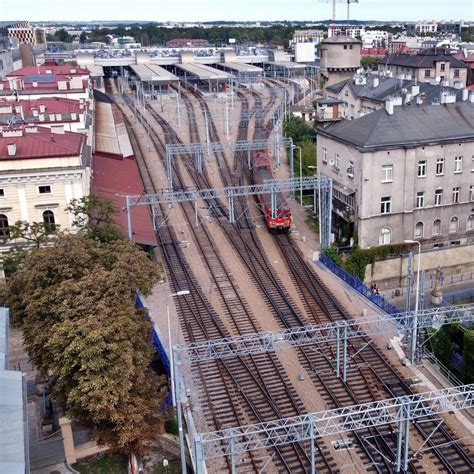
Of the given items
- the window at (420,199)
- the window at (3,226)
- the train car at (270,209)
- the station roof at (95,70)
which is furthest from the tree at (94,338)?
the station roof at (95,70)

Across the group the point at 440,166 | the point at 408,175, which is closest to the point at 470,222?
the point at 440,166

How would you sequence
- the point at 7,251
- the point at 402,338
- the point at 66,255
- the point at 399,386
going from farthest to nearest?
the point at 7,251 < the point at 402,338 < the point at 399,386 < the point at 66,255

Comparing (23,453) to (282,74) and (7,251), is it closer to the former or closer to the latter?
(7,251)

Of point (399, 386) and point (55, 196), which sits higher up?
point (55, 196)

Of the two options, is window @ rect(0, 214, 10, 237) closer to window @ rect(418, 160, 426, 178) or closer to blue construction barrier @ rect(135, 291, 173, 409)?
blue construction barrier @ rect(135, 291, 173, 409)

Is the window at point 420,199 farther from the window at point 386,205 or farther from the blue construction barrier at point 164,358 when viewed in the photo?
the blue construction barrier at point 164,358

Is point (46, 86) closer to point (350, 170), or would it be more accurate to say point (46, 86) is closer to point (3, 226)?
point (3, 226)

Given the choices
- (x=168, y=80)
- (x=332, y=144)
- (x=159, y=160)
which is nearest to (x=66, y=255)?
(x=332, y=144)

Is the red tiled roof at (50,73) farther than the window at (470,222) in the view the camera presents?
Yes

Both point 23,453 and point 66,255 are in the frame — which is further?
point 66,255

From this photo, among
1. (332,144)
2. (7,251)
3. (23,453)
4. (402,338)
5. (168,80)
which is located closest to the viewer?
(23,453)
